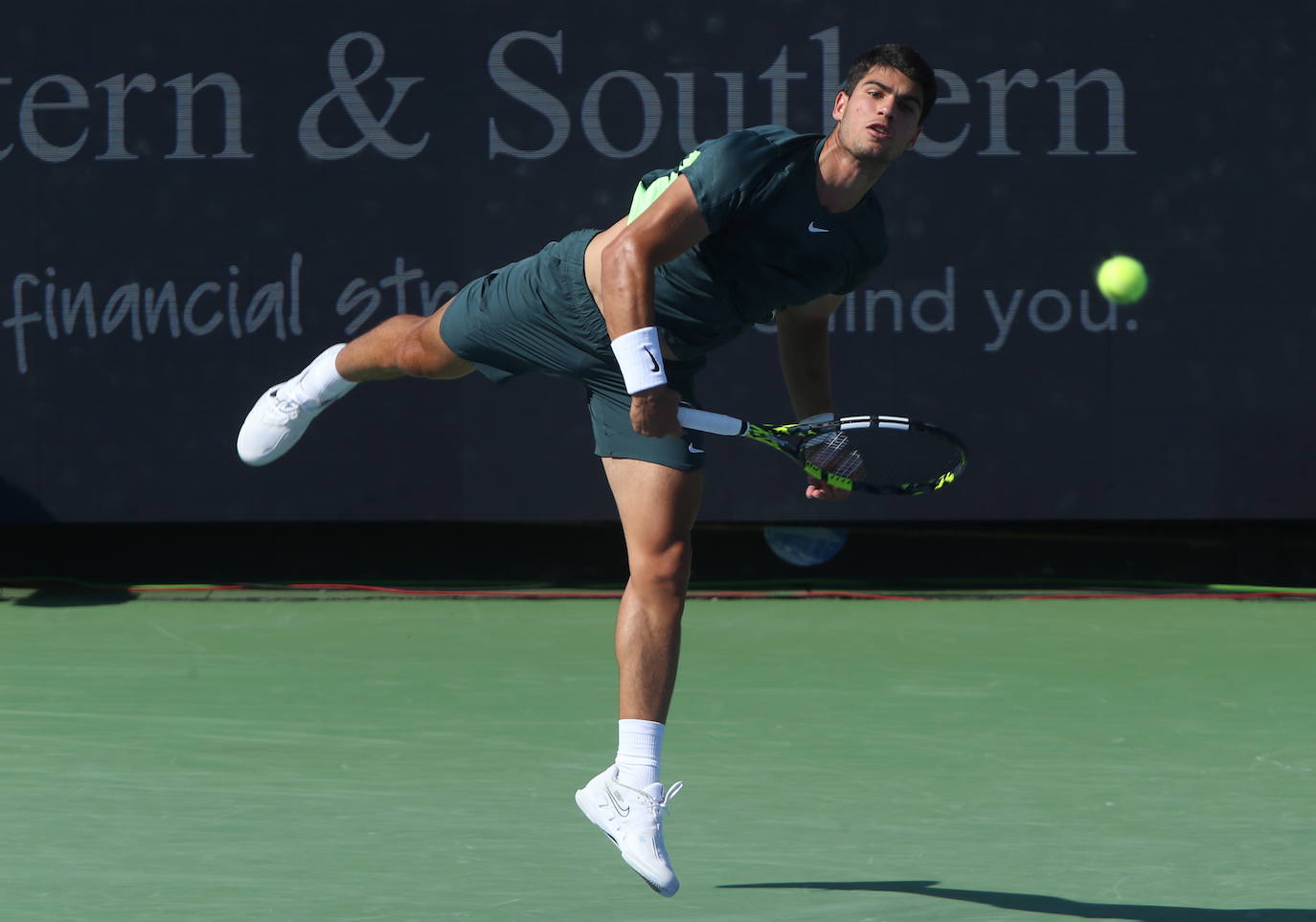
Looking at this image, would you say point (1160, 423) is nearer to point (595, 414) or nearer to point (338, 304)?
point (338, 304)

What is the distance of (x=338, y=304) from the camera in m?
6.26

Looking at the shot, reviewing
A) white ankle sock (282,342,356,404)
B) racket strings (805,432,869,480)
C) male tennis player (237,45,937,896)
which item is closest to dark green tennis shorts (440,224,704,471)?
male tennis player (237,45,937,896)

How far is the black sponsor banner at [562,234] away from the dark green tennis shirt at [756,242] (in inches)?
108

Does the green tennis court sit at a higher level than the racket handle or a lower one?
lower

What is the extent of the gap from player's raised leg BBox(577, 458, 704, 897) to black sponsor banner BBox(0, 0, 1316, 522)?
2.85 meters

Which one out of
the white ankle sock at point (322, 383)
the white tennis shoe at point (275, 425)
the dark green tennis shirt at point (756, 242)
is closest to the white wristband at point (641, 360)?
the dark green tennis shirt at point (756, 242)

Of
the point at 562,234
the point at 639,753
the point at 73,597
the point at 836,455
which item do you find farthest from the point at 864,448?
the point at 73,597

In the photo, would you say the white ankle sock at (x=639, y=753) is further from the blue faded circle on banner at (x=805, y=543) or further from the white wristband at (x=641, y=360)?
the blue faded circle on banner at (x=805, y=543)

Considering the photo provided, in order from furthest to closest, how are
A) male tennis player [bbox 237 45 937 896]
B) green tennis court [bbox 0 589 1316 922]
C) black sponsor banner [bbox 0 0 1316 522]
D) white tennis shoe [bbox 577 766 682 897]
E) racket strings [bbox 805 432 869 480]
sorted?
black sponsor banner [bbox 0 0 1316 522] → racket strings [bbox 805 432 869 480] → green tennis court [bbox 0 589 1316 922] → male tennis player [bbox 237 45 937 896] → white tennis shoe [bbox 577 766 682 897]

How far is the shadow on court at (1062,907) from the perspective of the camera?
315 centimetres

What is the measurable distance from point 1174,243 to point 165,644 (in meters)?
3.39

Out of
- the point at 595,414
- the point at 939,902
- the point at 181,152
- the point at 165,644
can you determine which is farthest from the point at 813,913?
the point at 181,152

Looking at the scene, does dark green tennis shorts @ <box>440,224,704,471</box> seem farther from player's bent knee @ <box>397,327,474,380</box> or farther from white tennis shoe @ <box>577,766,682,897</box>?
white tennis shoe @ <box>577,766,682,897</box>

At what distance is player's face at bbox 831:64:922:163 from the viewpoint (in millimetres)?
3271
